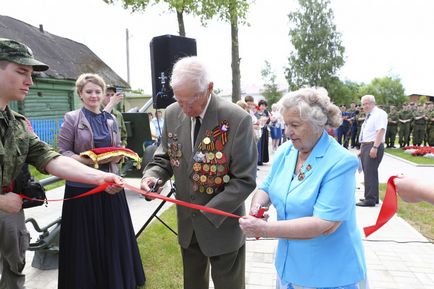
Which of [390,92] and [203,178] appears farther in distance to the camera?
[390,92]

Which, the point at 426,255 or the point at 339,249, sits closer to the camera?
the point at 339,249

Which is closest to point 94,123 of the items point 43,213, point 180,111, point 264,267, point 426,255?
point 180,111

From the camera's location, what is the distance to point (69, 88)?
15867 millimetres

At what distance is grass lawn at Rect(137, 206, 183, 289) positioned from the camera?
11.7 feet

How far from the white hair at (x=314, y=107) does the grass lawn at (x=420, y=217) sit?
4006 millimetres

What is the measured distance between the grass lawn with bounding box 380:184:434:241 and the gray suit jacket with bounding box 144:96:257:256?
3.90 meters

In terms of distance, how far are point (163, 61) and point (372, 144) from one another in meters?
3.93

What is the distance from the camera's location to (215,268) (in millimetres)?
2402

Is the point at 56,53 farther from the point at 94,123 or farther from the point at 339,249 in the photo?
the point at 339,249

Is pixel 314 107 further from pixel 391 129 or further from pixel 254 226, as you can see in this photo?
pixel 391 129

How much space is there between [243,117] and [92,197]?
1.63 m

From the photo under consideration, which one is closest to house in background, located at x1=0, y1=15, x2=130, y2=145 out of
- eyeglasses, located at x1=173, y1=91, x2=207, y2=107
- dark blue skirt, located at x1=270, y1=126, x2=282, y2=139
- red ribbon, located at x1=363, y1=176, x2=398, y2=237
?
dark blue skirt, located at x1=270, y1=126, x2=282, y2=139

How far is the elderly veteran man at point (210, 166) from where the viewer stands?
7.16 feet

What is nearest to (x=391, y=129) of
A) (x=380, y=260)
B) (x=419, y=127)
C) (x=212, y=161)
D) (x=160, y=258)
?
(x=419, y=127)
